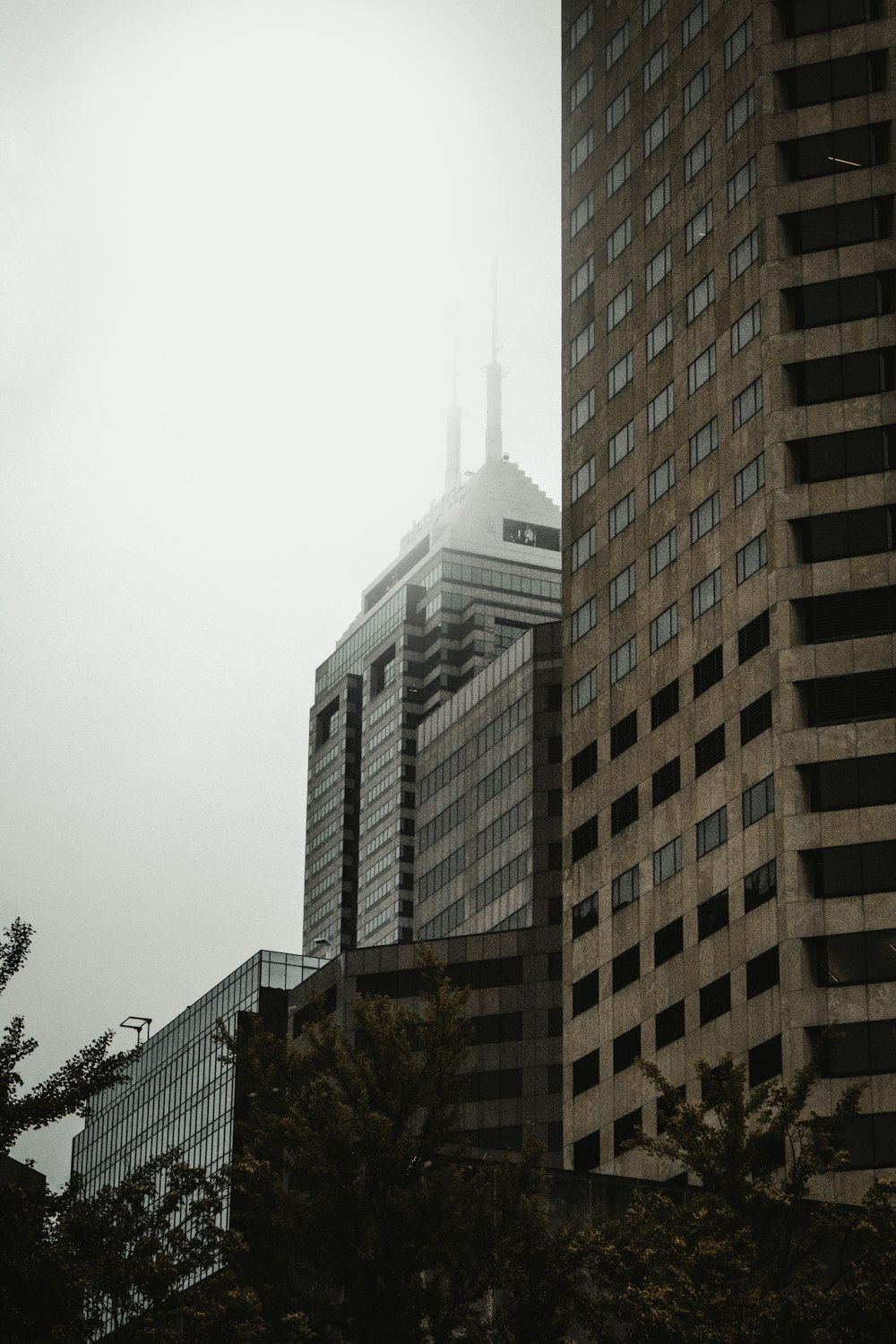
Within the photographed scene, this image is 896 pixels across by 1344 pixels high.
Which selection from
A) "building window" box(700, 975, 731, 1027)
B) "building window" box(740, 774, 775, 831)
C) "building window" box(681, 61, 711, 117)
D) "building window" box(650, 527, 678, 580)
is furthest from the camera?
"building window" box(681, 61, 711, 117)

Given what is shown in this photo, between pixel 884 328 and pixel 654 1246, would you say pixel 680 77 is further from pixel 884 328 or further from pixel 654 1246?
pixel 654 1246

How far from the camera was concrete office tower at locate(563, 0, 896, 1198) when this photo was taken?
94.8 meters

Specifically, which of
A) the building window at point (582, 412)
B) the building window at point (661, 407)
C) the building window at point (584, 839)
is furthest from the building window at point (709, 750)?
the building window at point (582, 412)

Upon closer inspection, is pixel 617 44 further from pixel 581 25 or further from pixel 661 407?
pixel 661 407

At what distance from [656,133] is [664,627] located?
28.3 meters

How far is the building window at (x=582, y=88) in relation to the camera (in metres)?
127

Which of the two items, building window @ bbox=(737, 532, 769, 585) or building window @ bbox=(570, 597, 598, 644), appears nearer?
building window @ bbox=(737, 532, 769, 585)

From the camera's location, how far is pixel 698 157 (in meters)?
114

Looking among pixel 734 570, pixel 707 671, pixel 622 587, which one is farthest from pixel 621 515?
pixel 707 671

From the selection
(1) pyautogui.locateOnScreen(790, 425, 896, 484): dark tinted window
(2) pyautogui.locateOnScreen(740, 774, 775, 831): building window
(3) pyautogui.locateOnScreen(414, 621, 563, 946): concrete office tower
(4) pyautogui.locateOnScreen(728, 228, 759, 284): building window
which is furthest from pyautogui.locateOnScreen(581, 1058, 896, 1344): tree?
(3) pyautogui.locateOnScreen(414, 621, 563, 946): concrete office tower

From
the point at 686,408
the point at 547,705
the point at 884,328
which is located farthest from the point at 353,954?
the point at 884,328

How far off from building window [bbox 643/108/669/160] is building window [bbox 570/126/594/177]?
6.43 meters

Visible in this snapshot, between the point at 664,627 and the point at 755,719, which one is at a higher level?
the point at 664,627

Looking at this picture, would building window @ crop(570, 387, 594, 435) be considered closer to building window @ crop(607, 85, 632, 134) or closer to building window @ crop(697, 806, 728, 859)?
building window @ crop(607, 85, 632, 134)
